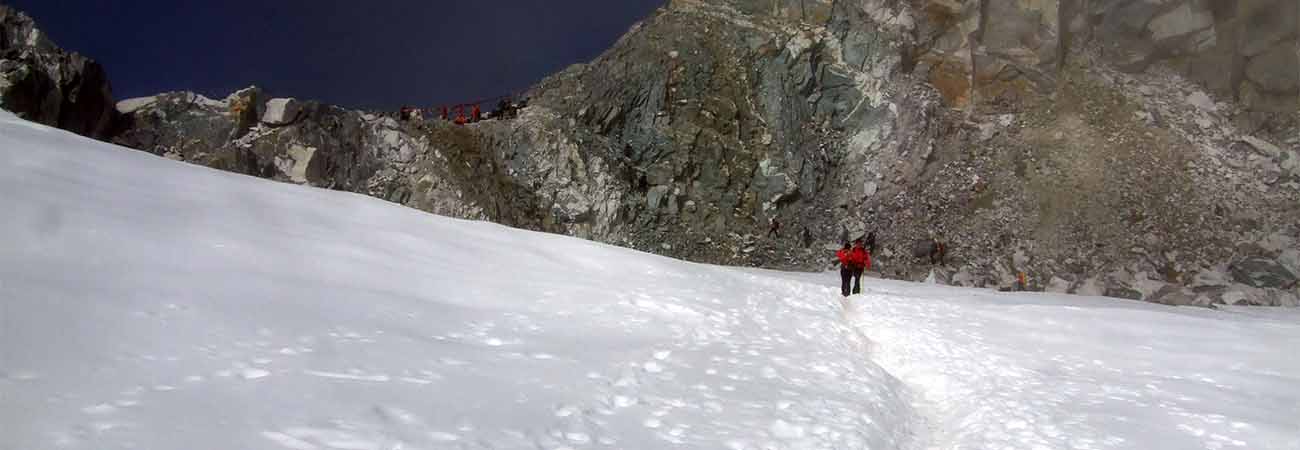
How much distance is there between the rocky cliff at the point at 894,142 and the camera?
88.1 ft

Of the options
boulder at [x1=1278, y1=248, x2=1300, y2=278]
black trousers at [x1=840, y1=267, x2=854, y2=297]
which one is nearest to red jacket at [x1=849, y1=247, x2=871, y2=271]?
black trousers at [x1=840, y1=267, x2=854, y2=297]

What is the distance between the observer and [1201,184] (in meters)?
28.8

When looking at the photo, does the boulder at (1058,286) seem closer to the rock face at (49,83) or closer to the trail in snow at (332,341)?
the trail in snow at (332,341)

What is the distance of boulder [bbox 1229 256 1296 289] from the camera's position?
2395 cm

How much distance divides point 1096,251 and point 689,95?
17.8 m

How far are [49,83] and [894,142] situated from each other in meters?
32.2

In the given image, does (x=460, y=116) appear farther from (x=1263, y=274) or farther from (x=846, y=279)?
(x=1263, y=274)

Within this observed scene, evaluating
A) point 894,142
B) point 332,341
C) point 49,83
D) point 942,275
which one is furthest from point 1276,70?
point 49,83

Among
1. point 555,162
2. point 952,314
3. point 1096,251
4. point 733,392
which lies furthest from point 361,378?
point 1096,251

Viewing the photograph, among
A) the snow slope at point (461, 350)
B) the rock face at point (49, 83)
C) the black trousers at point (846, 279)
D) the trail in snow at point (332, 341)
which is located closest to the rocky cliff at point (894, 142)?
the rock face at point (49, 83)

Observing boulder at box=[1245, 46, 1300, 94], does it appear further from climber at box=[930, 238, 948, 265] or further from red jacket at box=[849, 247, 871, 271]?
red jacket at box=[849, 247, 871, 271]

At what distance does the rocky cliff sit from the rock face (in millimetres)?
1467

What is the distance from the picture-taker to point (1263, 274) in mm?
24219

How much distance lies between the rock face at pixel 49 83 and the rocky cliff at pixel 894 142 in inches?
57.7
